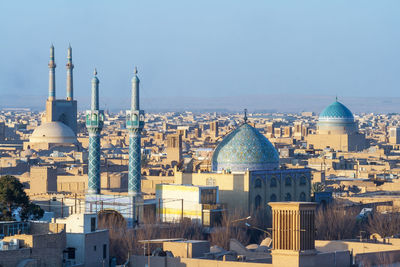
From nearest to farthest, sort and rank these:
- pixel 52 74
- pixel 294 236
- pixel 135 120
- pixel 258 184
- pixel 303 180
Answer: pixel 294 236
pixel 135 120
pixel 258 184
pixel 303 180
pixel 52 74

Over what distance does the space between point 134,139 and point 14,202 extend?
6164 millimetres

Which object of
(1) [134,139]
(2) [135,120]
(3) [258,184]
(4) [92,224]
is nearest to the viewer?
(4) [92,224]

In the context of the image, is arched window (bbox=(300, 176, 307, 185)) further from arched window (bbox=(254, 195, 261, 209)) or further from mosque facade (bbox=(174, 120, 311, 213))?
arched window (bbox=(254, 195, 261, 209))

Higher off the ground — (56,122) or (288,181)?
(56,122)

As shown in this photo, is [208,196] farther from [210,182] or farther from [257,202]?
[257,202]

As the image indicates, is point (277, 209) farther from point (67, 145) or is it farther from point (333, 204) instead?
point (67, 145)

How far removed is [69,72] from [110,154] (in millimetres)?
6296

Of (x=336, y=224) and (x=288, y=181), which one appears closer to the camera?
(x=336, y=224)

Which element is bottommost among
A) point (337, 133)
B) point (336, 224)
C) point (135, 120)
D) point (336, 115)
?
point (336, 224)

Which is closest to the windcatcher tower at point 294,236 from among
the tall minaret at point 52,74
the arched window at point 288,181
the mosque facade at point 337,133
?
the arched window at point 288,181

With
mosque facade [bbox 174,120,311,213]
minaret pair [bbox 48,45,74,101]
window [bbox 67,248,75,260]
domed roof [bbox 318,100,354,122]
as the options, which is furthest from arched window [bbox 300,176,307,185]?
domed roof [bbox 318,100,354,122]

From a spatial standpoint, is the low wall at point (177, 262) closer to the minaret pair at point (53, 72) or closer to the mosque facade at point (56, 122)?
the mosque facade at point (56, 122)

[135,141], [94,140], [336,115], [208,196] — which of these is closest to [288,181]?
[208,196]

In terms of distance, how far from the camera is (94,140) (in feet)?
102
